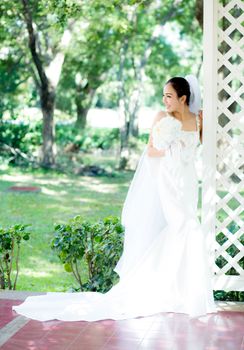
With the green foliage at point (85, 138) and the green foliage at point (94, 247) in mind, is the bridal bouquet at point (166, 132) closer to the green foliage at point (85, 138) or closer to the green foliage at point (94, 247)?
the green foliage at point (94, 247)

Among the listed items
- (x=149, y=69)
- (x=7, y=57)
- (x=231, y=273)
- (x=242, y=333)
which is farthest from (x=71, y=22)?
(x=242, y=333)

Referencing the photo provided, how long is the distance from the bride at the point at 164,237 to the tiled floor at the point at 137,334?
0.47 feet

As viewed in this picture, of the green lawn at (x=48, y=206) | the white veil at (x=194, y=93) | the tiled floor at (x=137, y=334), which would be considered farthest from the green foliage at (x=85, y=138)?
the tiled floor at (x=137, y=334)

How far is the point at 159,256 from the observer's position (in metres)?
4.74

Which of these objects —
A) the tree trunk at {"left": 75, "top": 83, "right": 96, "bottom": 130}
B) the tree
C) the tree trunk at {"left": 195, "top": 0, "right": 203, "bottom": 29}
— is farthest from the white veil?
the tree trunk at {"left": 75, "top": 83, "right": 96, "bottom": 130}

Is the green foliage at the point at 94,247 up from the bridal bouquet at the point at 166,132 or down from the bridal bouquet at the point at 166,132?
down

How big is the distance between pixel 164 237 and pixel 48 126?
10.7 m

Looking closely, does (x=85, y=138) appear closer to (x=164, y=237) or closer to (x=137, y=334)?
(x=164, y=237)

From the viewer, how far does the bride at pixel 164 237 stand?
4574 millimetres

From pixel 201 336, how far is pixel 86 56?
14.5m

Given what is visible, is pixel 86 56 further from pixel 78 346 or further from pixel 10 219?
pixel 78 346

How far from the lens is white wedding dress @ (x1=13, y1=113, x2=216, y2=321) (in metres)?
4.55

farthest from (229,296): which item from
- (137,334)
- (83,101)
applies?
(83,101)

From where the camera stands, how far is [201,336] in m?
4.07
